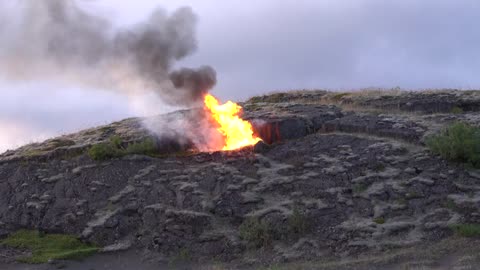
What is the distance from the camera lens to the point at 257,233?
2111 centimetres

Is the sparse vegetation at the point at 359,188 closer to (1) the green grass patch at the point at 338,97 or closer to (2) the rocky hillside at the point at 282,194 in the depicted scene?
(2) the rocky hillside at the point at 282,194

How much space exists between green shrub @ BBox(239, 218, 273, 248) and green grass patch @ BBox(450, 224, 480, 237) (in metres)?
5.22

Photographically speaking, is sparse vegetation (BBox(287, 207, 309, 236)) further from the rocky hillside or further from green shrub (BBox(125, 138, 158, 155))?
green shrub (BBox(125, 138, 158, 155))

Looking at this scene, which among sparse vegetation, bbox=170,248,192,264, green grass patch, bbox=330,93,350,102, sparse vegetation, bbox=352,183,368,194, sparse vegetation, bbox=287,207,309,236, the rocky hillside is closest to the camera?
the rocky hillside

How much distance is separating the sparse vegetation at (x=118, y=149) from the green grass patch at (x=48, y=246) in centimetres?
409

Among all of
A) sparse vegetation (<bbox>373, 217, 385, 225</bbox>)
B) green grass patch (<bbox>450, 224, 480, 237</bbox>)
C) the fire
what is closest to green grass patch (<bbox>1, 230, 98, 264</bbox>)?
the fire

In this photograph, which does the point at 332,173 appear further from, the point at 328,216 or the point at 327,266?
the point at 327,266

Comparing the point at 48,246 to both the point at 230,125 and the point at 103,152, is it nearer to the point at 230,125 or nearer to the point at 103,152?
the point at 103,152

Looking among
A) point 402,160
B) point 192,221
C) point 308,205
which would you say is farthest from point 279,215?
point 402,160

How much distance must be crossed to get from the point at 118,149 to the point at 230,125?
4501mm

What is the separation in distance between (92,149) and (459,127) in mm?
12898

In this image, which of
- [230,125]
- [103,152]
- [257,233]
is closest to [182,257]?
[257,233]

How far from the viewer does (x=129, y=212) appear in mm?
23156

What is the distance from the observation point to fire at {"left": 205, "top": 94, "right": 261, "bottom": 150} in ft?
89.7
